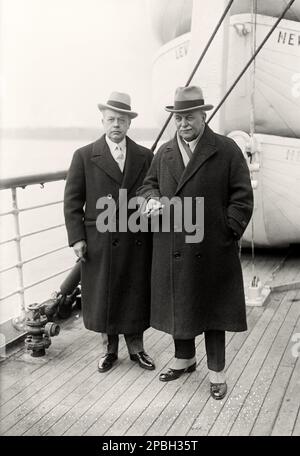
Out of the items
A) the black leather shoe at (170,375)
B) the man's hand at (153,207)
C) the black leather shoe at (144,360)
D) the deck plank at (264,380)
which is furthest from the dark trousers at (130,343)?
the man's hand at (153,207)

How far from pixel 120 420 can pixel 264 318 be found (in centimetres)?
171

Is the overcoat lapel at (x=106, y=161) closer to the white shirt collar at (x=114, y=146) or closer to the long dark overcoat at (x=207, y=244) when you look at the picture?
the white shirt collar at (x=114, y=146)

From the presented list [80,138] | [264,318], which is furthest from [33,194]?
[80,138]

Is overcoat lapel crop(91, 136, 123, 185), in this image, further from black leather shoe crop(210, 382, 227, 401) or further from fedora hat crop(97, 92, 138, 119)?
black leather shoe crop(210, 382, 227, 401)

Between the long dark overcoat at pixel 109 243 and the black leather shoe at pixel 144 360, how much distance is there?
21 centimetres

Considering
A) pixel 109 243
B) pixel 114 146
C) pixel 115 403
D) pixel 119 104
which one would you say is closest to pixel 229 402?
pixel 115 403

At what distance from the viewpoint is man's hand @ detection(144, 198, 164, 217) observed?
2680 millimetres

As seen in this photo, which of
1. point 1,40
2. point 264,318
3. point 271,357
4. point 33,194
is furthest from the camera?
point 33,194

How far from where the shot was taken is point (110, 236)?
2982 millimetres

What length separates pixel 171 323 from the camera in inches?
109

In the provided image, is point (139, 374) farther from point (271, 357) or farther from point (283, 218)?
point (283, 218)

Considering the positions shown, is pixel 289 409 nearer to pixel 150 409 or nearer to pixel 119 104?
pixel 150 409

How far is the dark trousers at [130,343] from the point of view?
3.19 m

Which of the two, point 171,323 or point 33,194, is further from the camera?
point 33,194
